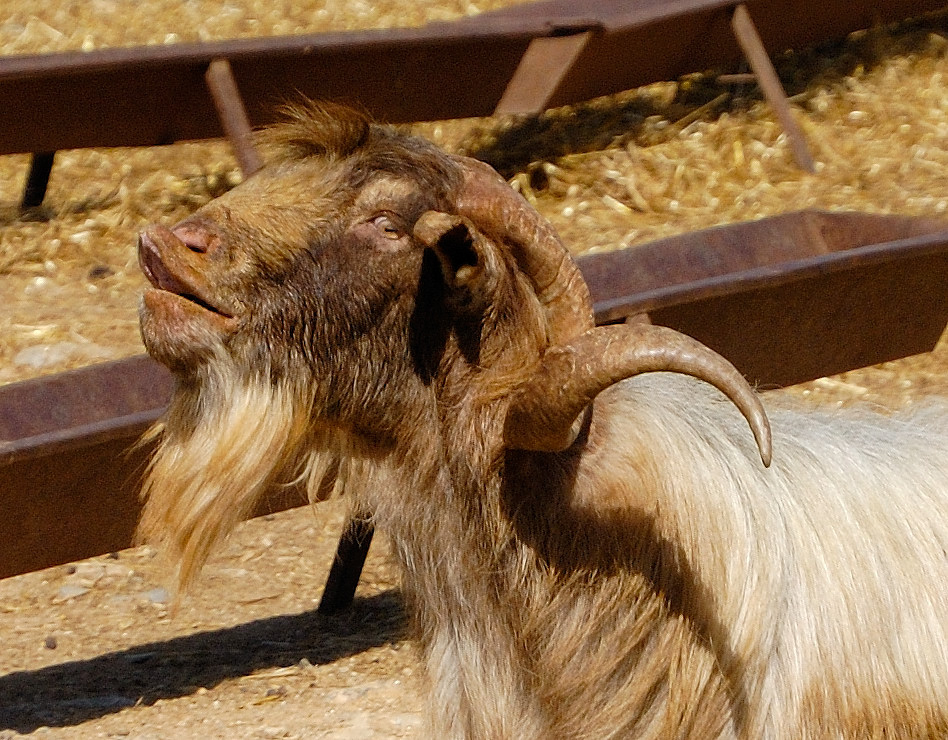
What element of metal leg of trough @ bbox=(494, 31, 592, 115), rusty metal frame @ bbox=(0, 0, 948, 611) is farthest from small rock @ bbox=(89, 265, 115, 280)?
metal leg of trough @ bbox=(494, 31, 592, 115)

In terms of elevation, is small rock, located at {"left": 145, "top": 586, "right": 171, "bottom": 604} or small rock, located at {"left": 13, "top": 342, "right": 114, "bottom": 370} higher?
small rock, located at {"left": 13, "top": 342, "right": 114, "bottom": 370}

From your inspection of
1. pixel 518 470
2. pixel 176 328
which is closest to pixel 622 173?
pixel 518 470

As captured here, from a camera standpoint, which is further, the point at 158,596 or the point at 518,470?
the point at 158,596

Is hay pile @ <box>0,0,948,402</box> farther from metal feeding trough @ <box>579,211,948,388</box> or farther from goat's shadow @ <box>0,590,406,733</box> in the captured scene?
goat's shadow @ <box>0,590,406,733</box>

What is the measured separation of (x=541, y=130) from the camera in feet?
30.8

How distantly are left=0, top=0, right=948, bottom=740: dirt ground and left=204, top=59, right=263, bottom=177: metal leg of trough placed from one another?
1231mm

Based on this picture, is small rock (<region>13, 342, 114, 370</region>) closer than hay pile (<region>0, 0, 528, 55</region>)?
Yes

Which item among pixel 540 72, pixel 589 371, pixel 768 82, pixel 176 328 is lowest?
pixel 176 328

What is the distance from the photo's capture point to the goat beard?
3057 mm

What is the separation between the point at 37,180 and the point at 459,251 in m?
5.97

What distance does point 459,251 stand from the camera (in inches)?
116

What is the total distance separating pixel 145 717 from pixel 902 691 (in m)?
2.26

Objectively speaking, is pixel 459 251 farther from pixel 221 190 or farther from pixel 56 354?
pixel 221 190

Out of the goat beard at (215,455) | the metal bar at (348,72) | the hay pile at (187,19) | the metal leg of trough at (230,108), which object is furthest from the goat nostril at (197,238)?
the hay pile at (187,19)
